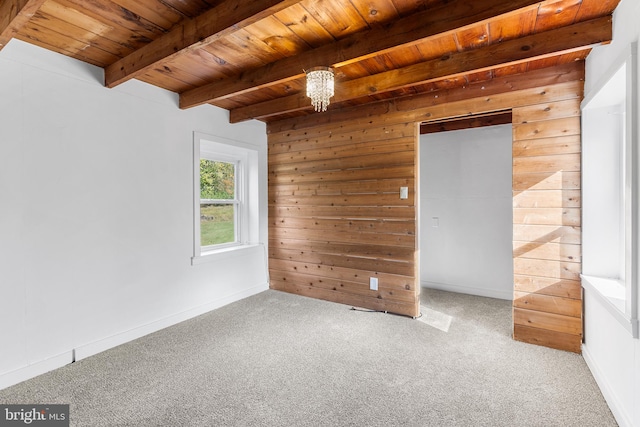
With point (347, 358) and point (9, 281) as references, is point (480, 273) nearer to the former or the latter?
point (347, 358)

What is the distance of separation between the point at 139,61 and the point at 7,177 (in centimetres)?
119

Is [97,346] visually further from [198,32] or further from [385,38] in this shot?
[385,38]

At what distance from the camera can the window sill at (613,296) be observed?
163cm

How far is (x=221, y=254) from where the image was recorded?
146 inches

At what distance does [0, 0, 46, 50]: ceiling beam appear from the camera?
5.19 feet

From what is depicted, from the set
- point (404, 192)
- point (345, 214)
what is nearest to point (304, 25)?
point (404, 192)

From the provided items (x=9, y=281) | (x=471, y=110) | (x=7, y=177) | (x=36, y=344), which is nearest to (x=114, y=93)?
(x=7, y=177)

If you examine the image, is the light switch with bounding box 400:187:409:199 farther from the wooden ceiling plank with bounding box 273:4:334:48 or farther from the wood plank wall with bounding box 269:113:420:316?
the wooden ceiling plank with bounding box 273:4:334:48

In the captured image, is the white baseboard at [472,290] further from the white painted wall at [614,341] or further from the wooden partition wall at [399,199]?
the white painted wall at [614,341]

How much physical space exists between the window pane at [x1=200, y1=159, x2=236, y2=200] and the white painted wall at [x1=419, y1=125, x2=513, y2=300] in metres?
2.71

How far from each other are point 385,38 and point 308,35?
0.52 meters

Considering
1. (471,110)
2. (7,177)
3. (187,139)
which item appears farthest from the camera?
(187,139)

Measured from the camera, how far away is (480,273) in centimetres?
414

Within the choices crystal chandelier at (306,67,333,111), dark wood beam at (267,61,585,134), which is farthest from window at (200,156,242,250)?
crystal chandelier at (306,67,333,111)
